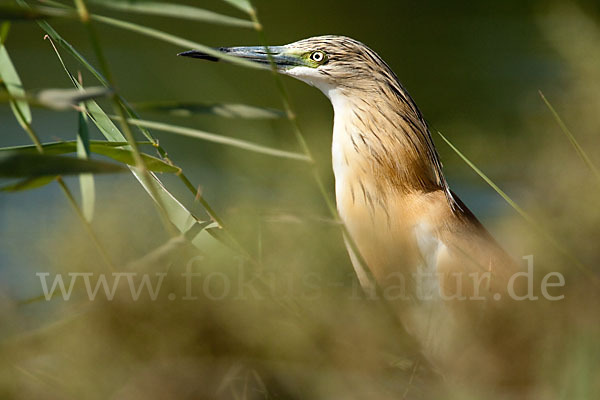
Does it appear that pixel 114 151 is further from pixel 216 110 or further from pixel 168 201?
pixel 216 110

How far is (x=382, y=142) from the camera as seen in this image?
4.58 feet

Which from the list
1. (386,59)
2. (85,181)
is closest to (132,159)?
(85,181)

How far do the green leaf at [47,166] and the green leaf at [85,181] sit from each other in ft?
0.15

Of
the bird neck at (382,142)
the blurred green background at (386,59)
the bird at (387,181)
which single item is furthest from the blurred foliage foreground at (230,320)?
the blurred green background at (386,59)

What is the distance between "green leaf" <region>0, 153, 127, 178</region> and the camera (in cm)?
63

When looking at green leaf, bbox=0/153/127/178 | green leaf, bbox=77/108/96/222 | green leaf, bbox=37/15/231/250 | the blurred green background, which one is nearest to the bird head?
green leaf, bbox=37/15/231/250

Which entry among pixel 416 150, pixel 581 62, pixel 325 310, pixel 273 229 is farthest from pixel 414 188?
pixel 325 310

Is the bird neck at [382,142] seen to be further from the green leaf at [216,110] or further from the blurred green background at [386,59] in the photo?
the blurred green background at [386,59]

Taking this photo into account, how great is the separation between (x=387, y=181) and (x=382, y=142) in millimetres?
73

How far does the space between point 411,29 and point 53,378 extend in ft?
11.1

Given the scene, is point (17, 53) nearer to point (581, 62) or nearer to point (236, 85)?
point (236, 85)

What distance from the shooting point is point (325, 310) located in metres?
0.57

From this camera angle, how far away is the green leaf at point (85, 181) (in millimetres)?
697

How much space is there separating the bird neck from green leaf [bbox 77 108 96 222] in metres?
0.67
